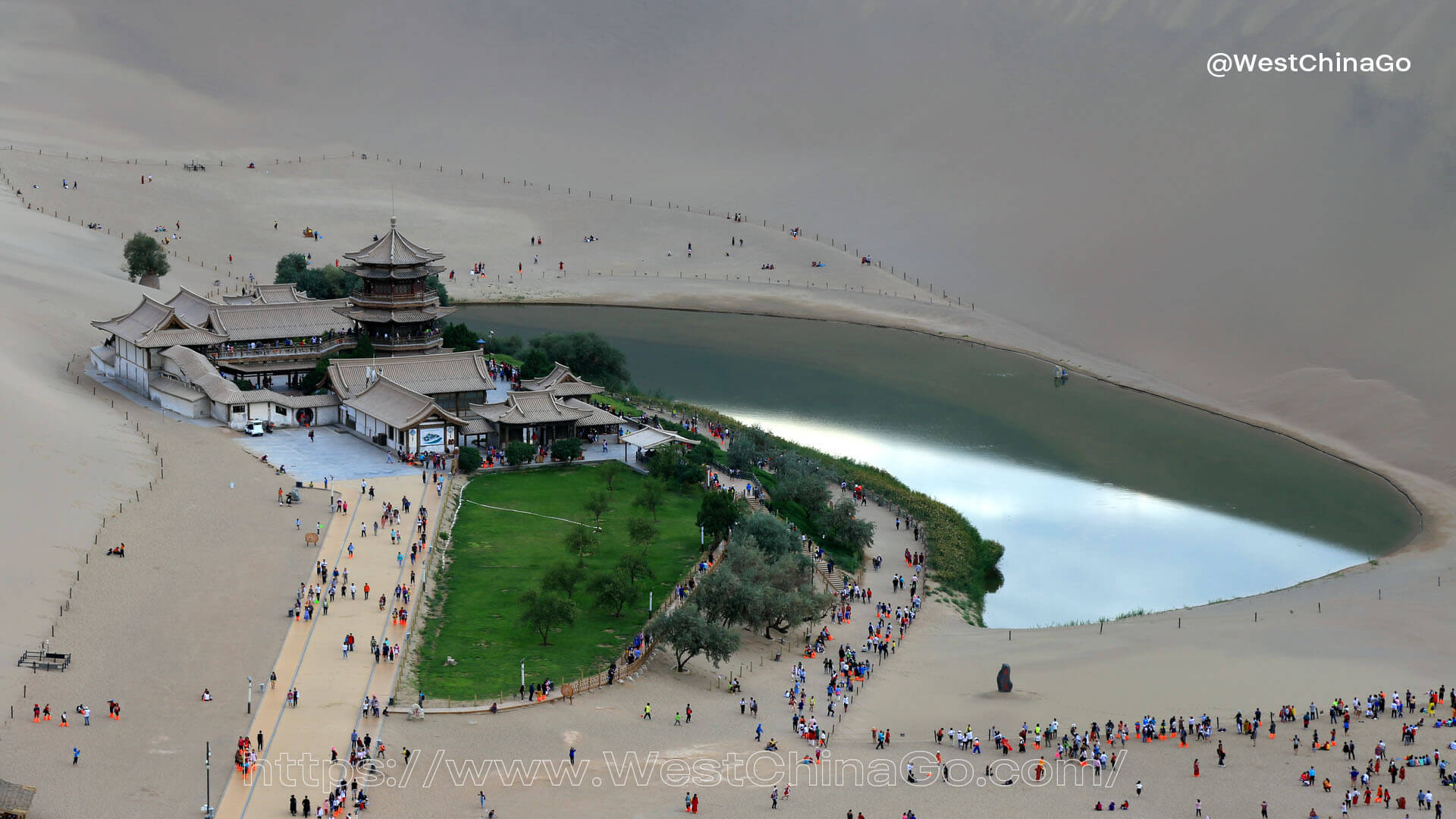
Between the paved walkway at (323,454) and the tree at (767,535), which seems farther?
the paved walkway at (323,454)

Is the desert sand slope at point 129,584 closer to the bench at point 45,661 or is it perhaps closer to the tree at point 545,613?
the bench at point 45,661

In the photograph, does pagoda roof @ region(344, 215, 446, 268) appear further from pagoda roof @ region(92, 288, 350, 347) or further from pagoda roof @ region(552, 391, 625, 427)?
pagoda roof @ region(552, 391, 625, 427)

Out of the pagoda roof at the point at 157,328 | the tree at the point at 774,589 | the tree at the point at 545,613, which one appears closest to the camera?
the tree at the point at 545,613

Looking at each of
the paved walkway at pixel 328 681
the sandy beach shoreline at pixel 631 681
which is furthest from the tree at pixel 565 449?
the sandy beach shoreline at pixel 631 681

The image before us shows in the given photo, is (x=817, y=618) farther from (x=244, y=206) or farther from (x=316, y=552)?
(x=244, y=206)

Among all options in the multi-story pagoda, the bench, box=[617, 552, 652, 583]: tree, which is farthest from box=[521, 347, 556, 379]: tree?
the bench

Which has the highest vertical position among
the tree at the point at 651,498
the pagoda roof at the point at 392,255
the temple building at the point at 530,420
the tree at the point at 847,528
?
the pagoda roof at the point at 392,255
